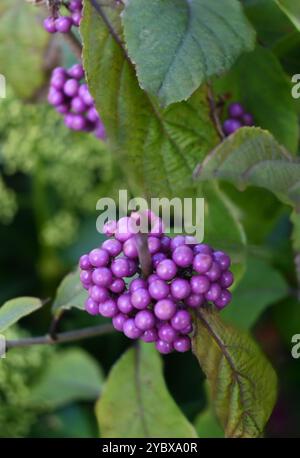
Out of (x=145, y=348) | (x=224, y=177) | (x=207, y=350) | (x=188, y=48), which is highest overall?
(x=188, y=48)

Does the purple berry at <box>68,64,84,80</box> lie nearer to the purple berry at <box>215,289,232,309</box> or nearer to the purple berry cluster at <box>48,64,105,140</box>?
the purple berry cluster at <box>48,64,105,140</box>

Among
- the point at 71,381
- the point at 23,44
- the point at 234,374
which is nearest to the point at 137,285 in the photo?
the point at 234,374

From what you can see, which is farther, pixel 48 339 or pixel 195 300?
pixel 48 339

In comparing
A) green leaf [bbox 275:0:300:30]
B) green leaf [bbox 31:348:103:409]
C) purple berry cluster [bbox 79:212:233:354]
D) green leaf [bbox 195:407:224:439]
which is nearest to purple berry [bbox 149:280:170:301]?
purple berry cluster [bbox 79:212:233:354]

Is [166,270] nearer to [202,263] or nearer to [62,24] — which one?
[202,263]

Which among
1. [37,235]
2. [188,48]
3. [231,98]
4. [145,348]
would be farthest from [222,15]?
[37,235]

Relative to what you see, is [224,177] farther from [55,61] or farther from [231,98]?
[55,61]

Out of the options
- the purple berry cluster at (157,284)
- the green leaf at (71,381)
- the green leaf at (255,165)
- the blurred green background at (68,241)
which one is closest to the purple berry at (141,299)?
the purple berry cluster at (157,284)
